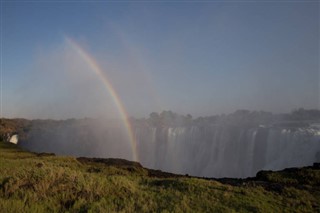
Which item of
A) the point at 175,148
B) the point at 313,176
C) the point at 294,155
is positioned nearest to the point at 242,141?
the point at 294,155

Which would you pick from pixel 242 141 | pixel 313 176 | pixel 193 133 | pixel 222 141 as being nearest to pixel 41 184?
pixel 313 176

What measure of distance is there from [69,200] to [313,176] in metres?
17.6

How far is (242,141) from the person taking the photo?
235 ft

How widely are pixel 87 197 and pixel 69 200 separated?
612mm

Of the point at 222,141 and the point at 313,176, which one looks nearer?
the point at 313,176

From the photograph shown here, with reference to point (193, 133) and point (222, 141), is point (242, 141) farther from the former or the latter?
point (193, 133)

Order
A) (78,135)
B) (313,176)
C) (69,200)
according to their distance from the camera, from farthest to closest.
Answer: (78,135) → (313,176) → (69,200)

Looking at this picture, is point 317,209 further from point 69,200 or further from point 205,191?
point 69,200

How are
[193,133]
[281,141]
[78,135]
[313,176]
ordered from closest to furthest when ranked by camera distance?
[313,176]
[281,141]
[193,133]
[78,135]

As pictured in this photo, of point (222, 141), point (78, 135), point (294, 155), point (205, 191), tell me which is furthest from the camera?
point (78, 135)

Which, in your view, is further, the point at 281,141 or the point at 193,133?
the point at 193,133

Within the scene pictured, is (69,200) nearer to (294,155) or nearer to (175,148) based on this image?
(294,155)

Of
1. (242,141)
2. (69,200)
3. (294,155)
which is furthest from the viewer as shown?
(242,141)

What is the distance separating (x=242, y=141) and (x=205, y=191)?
60633mm
